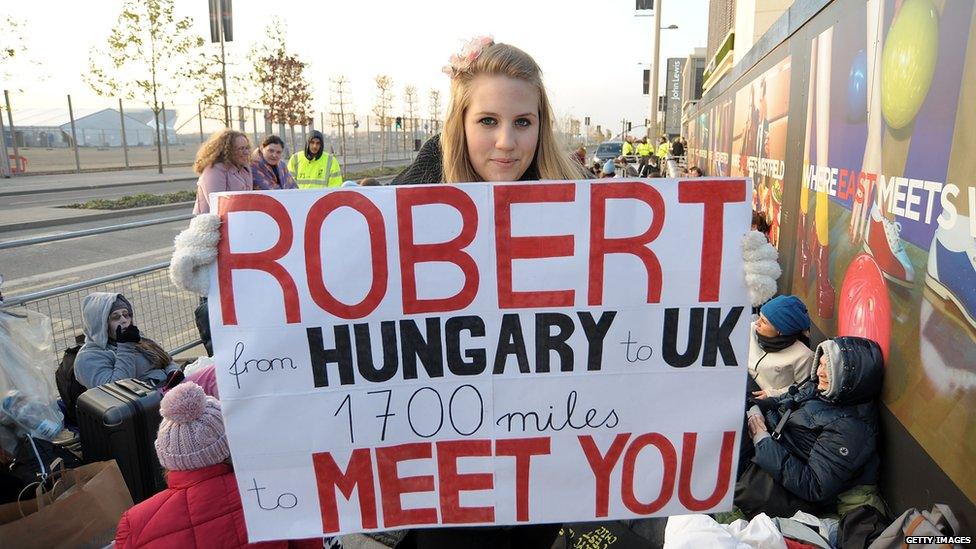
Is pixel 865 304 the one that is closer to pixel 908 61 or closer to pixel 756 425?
pixel 756 425

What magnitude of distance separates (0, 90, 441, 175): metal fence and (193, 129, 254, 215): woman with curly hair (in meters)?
19.4

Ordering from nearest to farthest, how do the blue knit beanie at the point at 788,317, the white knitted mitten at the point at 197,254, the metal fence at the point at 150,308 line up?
the white knitted mitten at the point at 197,254
the blue knit beanie at the point at 788,317
the metal fence at the point at 150,308

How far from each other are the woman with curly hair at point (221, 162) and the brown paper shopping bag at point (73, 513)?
433cm

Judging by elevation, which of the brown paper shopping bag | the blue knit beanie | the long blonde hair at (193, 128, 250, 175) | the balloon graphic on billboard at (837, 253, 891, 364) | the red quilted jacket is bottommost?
the brown paper shopping bag

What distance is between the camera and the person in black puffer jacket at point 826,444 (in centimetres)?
289

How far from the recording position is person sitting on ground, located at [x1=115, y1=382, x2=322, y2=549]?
82.4 inches

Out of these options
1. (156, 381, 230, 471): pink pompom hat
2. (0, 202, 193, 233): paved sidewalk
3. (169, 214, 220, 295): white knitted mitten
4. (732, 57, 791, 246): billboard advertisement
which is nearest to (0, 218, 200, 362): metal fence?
(156, 381, 230, 471): pink pompom hat

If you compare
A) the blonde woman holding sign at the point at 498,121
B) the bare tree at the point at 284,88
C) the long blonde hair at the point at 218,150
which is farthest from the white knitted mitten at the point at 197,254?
the bare tree at the point at 284,88

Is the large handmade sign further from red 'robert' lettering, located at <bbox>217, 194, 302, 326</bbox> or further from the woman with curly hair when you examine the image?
the woman with curly hair

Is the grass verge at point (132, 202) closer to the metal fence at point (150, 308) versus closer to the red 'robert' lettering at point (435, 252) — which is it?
the metal fence at point (150, 308)

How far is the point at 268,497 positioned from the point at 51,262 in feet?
Result: 29.2

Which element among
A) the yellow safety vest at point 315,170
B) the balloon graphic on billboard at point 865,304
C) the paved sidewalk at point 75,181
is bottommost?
the balloon graphic on billboard at point 865,304

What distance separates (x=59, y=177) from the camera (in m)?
25.0

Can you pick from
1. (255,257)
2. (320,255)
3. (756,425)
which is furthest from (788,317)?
(255,257)
